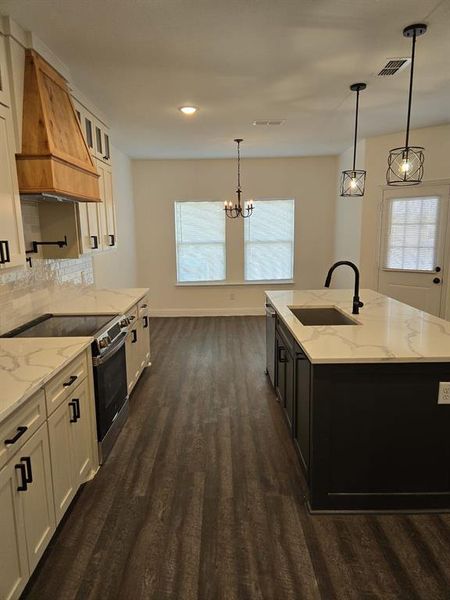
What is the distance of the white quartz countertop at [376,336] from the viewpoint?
2037 mm

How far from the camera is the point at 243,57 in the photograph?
→ 281 cm

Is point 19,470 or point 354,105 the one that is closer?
point 19,470

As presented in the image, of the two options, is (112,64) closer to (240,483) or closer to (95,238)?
(95,238)

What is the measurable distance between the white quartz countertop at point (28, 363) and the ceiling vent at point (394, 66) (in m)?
2.99

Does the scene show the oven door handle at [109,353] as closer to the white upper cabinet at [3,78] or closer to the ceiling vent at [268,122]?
the white upper cabinet at [3,78]

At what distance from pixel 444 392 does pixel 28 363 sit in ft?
7.17

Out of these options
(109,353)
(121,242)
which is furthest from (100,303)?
(121,242)

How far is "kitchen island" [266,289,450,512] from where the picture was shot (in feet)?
6.79

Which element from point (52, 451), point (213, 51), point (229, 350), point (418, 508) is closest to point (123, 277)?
point (229, 350)

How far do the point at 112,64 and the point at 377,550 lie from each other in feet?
11.6

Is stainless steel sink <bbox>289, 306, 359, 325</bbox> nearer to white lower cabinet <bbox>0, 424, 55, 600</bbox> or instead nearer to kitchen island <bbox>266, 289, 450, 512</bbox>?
kitchen island <bbox>266, 289, 450, 512</bbox>

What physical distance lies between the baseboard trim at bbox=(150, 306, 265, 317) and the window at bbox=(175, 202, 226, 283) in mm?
562

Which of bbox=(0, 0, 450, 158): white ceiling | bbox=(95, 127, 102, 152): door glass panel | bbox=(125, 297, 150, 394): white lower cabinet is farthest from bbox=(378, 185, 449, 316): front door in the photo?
bbox=(95, 127, 102, 152): door glass panel

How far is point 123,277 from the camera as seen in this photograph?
19.9 ft
